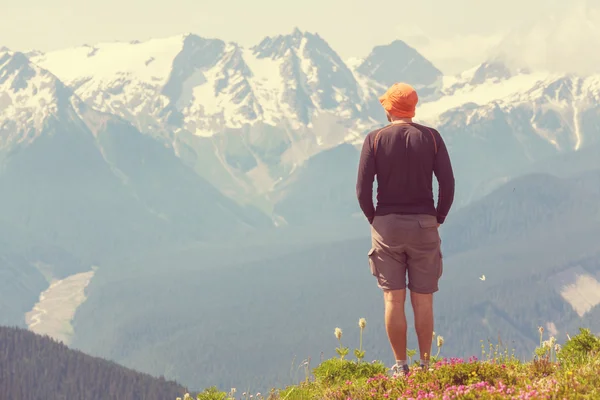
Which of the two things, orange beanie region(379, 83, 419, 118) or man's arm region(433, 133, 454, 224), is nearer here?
man's arm region(433, 133, 454, 224)

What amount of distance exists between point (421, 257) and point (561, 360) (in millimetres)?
2867

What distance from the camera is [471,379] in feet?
36.2

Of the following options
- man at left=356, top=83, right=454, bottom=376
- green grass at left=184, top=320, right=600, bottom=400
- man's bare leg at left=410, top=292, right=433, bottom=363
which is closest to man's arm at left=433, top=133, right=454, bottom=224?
man at left=356, top=83, right=454, bottom=376

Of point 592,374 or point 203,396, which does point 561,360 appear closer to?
point 592,374

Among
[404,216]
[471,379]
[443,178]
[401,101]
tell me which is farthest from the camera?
[401,101]

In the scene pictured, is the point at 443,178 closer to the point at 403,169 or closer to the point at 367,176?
the point at 403,169

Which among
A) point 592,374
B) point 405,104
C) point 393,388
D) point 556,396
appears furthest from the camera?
point 405,104

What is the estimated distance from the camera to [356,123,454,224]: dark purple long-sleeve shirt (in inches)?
520

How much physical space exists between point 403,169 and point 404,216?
0.75m

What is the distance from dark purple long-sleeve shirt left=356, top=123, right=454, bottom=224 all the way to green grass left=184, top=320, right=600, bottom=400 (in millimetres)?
2187

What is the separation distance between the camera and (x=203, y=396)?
1272 cm

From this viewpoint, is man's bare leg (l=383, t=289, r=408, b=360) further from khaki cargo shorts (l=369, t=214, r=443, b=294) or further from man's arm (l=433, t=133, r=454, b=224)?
man's arm (l=433, t=133, r=454, b=224)

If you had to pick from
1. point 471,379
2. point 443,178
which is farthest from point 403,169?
point 471,379

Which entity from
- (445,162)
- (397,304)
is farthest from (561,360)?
(445,162)
